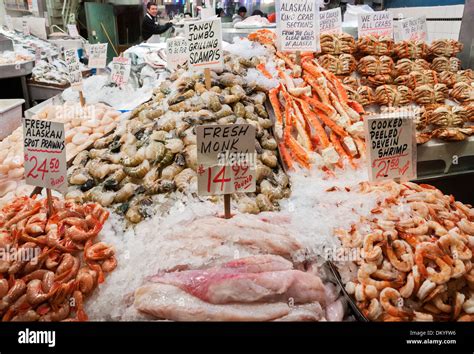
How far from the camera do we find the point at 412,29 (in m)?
3.94

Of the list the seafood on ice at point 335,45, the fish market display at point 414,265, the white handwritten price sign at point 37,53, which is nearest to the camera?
the fish market display at point 414,265

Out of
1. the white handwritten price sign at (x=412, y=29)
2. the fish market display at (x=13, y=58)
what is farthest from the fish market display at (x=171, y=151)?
the fish market display at (x=13, y=58)

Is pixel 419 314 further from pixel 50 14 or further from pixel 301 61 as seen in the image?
pixel 50 14

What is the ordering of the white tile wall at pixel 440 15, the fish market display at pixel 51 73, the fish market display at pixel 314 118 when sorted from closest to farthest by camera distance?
the fish market display at pixel 314 118
the white tile wall at pixel 440 15
the fish market display at pixel 51 73

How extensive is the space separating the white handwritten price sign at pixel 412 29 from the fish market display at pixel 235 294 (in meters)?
3.29

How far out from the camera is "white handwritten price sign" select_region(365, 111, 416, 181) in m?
1.68

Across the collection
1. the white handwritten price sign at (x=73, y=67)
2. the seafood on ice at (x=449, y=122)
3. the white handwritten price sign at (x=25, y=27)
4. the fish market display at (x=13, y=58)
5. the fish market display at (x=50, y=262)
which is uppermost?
the white handwritten price sign at (x=25, y=27)

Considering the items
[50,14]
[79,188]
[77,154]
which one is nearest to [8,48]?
[50,14]

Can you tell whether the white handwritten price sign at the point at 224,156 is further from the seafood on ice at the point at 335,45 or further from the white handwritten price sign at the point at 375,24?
the white handwritten price sign at the point at 375,24

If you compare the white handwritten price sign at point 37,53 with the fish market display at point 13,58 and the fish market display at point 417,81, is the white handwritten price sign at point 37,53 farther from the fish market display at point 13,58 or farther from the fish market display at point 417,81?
the fish market display at point 417,81

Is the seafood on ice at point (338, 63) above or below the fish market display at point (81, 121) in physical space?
above

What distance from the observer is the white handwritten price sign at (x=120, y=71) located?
13.2 ft

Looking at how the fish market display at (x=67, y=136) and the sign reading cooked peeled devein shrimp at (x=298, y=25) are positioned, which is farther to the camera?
the sign reading cooked peeled devein shrimp at (x=298, y=25)
